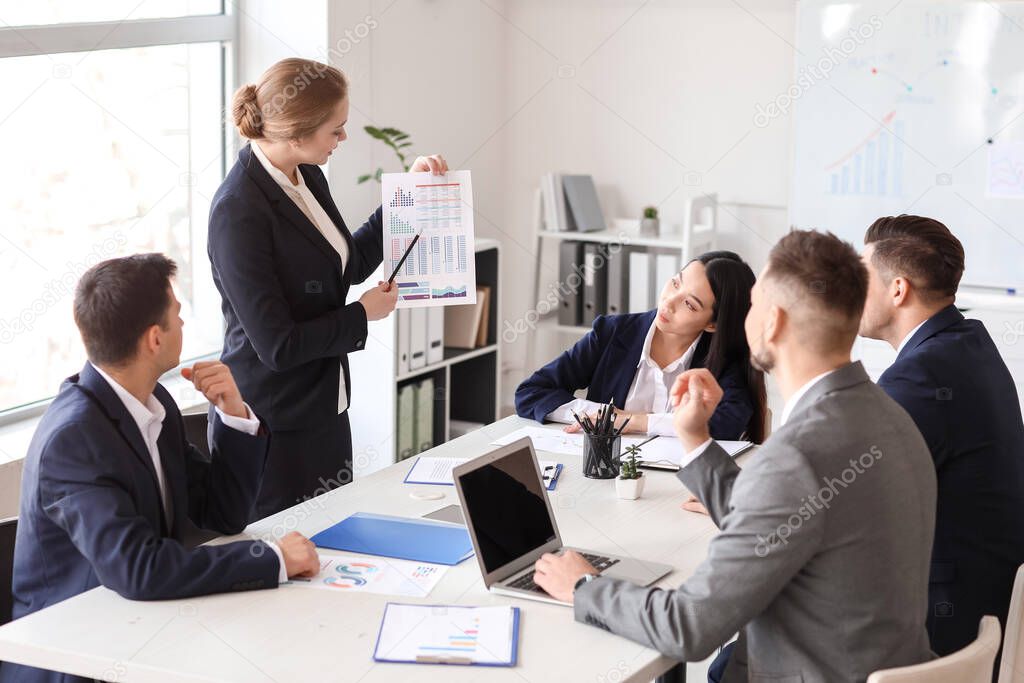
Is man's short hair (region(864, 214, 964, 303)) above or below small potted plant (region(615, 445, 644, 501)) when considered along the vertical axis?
above

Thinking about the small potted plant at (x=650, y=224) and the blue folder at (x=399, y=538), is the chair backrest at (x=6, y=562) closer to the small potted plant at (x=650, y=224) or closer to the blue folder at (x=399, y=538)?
the blue folder at (x=399, y=538)

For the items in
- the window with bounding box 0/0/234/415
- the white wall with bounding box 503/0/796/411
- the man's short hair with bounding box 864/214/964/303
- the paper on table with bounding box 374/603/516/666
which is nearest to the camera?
the paper on table with bounding box 374/603/516/666

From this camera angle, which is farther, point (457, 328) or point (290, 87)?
point (457, 328)

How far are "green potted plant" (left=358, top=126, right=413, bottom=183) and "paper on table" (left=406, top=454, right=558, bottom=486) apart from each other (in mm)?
1826

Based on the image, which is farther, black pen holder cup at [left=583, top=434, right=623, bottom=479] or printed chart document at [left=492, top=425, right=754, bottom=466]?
printed chart document at [left=492, top=425, right=754, bottom=466]

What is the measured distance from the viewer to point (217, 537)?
84.4 inches

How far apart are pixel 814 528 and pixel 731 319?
51.0 inches

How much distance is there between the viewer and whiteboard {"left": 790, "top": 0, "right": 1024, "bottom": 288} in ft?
14.0

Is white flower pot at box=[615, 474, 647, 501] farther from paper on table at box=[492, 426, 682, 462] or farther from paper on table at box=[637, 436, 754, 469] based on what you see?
paper on table at box=[492, 426, 682, 462]

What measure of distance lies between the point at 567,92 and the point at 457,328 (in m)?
1.36

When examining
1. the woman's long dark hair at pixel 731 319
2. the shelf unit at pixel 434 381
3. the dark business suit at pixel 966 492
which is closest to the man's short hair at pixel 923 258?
the dark business suit at pixel 966 492

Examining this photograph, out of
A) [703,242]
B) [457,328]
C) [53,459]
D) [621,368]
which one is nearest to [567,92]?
[703,242]

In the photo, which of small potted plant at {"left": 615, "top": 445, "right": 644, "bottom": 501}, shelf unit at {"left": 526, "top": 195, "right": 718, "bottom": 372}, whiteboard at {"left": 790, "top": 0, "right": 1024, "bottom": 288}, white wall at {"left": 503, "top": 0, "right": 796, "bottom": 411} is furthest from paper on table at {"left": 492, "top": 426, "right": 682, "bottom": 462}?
white wall at {"left": 503, "top": 0, "right": 796, "bottom": 411}

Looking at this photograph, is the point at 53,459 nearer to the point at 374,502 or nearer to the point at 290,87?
the point at 374,502
